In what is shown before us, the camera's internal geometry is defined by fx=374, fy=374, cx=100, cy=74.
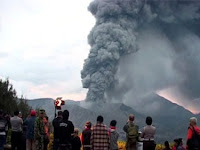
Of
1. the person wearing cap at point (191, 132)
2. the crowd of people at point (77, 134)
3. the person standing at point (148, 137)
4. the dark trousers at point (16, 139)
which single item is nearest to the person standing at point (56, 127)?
the crowd of people at point (77, 134)

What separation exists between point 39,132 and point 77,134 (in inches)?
53.8

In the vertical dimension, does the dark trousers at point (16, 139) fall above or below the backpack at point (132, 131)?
below

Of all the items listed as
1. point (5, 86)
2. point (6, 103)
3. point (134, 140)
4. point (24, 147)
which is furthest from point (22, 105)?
point (134, 140)

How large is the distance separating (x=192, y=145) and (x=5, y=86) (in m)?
34.5

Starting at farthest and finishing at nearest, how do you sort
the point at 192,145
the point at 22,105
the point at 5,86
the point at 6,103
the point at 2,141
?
the point at 22,105 → the point at 5,86 → the point at 6,103 → the point at 2,141 → the point at 192,145

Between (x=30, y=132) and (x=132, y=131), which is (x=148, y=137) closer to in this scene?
(x=132, y=131)

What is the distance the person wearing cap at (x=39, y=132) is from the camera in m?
13.3

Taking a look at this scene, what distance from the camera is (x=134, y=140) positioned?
12805 millimetres

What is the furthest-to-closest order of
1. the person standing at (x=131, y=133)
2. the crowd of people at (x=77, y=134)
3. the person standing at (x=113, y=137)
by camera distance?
the person standing at (x=131, y=133), the person standing at (x=113, y=137), the crowd of people at (x=77, y=134)

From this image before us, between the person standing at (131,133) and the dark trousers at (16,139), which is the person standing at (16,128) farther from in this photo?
the person standing at (131,133)

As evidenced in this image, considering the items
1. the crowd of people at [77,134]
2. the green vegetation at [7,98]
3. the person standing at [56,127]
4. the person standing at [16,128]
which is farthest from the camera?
the green vegetation at [7,98]

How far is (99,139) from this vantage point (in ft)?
35.8

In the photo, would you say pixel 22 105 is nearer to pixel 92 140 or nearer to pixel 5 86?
pixel 5 86

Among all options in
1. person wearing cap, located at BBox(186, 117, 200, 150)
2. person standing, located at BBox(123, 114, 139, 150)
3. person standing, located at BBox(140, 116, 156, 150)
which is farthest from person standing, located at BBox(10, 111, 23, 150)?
person wearing cap, located at BBox(186, 117, 200, 150)
